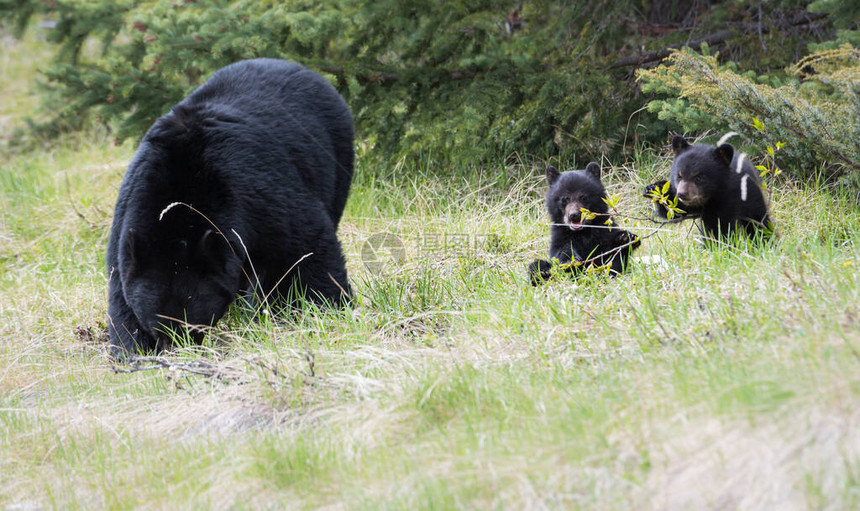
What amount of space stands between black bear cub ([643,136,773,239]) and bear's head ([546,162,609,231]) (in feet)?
1.16

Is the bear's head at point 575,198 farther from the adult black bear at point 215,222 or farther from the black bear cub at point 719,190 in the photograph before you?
the adult black bear at point 215,222

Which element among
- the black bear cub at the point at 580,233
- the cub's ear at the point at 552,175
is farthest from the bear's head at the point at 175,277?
the cub's ear at the point at 552,175

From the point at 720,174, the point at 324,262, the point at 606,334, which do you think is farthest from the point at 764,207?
the point at 324,262

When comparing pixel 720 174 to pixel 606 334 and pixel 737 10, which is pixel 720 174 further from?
pixel 737 10

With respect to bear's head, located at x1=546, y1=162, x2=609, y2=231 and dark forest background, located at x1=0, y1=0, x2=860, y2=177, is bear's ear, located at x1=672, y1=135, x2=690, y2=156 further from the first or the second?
dark forest background, located at x1=0, y1=0, x2=860, y2=177

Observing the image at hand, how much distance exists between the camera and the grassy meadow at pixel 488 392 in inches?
99.6

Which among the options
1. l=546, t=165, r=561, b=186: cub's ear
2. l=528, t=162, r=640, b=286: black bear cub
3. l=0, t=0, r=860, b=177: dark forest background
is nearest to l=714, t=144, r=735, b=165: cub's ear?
l=528, t=162, r=640, b=286: black bear cub

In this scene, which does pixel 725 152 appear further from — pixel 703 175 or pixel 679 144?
pixel 679 144

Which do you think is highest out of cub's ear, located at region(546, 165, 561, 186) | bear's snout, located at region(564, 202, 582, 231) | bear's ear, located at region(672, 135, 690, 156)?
bear's ear, located at region(672, 135, 690, 156)

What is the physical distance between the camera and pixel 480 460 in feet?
8.98

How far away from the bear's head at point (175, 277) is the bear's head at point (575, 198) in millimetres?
1784

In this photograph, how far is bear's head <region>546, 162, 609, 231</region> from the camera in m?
4.65

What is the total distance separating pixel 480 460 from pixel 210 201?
Result: 2.38 metres

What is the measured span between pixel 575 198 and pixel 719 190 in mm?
750
